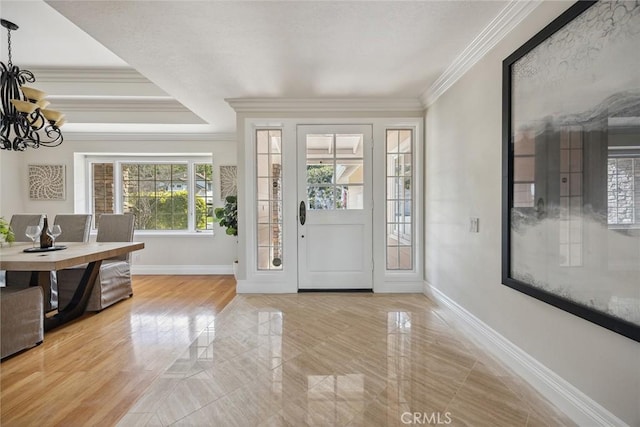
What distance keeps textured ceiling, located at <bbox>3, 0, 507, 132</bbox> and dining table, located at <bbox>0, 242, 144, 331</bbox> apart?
5.84 feet

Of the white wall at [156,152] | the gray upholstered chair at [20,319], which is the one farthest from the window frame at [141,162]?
the gray upholstered chair at [20,319]

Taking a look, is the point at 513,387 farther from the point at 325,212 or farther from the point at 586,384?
the point at 325,212

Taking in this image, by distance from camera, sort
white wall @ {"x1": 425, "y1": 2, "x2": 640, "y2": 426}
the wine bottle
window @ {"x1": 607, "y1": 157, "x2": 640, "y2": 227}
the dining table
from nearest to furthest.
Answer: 1. window @ {"x1": 607, "y1": 157, "x2": 640, "y2": 227}
2. white wall @ {"x1": 425, "y1": 2, "x2": 640, "y2": 426}
3. the dining table
4. the wine bottle

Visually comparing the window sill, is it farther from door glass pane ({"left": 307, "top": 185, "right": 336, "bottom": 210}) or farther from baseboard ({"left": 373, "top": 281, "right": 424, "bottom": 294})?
baseboard ({"left": 373, "top": 281, "right": 424, "bottom": 294})

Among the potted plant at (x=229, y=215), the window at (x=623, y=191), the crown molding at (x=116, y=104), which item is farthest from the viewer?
the potted plant at (x=229, y=215)

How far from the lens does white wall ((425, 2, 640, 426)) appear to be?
4.65 feet

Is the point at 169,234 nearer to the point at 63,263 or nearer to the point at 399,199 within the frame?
the point at 63,263

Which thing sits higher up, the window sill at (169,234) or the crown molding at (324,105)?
the crown molding at (324,105)

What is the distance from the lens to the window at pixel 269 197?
4.01 metres

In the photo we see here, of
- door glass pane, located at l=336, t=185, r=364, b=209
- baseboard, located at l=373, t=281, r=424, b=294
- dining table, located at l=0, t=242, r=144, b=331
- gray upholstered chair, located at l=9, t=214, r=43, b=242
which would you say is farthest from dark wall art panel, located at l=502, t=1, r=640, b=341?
gray upholstered chair, located at l=9, t=214, r=43, b=242

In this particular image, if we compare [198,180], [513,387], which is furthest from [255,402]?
[198,180]

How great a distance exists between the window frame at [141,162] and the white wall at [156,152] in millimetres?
145

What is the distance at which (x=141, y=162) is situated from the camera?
5320 millimetres

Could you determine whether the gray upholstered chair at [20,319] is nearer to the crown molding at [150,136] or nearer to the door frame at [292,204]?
the door frame at [292,204]
